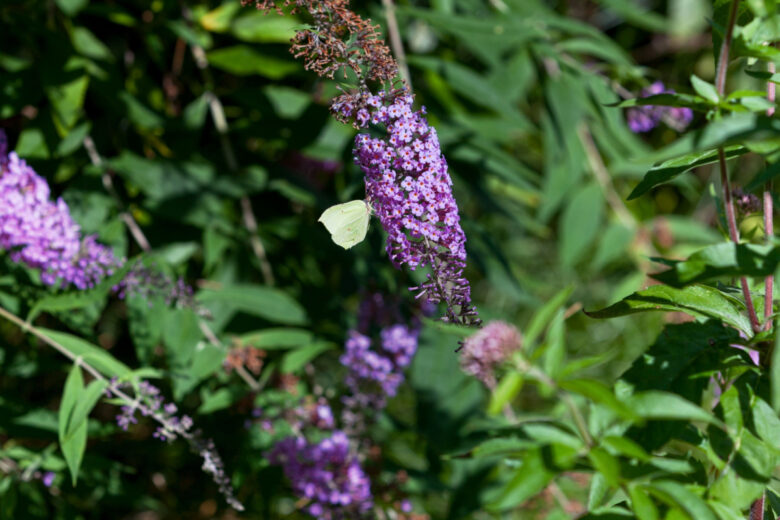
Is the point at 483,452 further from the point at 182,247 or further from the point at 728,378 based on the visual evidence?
the point at 182,247

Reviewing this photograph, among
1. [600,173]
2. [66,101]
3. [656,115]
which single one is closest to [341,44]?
[66,101]

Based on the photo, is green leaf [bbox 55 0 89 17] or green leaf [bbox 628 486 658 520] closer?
green leaf [bbox 628 486 658 520]

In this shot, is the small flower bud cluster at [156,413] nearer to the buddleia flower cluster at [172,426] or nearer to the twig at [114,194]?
the buddleia flower cluster at [172,426]

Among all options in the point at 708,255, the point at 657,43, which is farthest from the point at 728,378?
the point at 657,43

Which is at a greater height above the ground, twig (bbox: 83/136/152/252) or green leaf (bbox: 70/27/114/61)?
green leaf (bbox: 70/27/114/61)

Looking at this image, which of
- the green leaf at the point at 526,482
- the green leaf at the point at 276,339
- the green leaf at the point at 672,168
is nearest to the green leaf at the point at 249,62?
the green leaf at the point at 276,339

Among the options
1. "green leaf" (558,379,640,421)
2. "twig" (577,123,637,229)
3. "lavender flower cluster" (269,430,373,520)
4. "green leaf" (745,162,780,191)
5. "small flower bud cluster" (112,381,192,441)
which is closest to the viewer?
"green leaf" (558,379,640,421)

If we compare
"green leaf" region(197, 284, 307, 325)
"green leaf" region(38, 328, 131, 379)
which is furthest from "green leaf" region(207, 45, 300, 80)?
"green leaf" region(38, 328, 131, 379)

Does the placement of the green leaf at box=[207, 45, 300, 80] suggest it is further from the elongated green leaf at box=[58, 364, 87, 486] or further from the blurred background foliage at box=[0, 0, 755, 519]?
the elongated green leaf at box=[58, 364, 87, 486]
